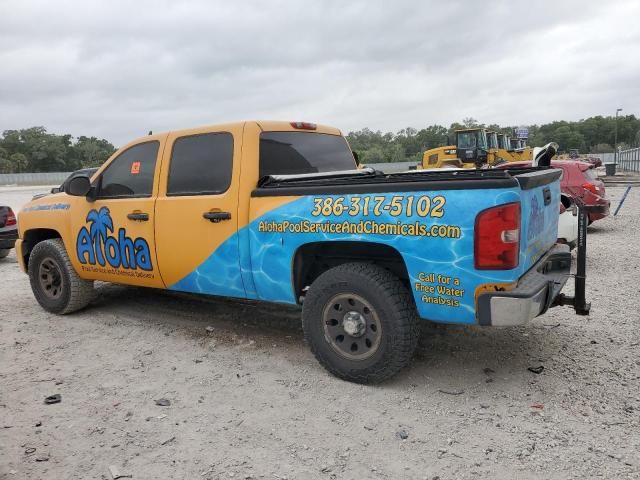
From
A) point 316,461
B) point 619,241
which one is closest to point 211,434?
point 316,461

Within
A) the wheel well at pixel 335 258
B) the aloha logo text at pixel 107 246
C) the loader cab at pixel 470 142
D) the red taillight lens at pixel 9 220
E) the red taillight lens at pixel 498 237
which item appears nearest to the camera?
the red taillight lens at pixel 498 237

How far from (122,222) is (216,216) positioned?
1285mm

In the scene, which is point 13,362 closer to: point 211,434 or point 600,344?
point 211,434

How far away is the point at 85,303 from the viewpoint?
5.78 metres

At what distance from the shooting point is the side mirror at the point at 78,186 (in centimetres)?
506

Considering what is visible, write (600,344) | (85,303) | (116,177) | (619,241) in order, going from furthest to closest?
(619,241)
(85,303)
(116,177)
(600,344)

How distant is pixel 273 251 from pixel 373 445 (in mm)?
1640

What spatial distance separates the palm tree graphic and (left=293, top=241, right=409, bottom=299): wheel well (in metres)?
2.19

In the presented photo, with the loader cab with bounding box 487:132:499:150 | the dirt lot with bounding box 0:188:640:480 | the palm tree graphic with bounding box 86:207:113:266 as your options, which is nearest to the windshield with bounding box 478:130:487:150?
the loader cab with bounding box 487:132:499:150

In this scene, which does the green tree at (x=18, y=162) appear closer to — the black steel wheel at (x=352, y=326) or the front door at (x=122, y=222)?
the front door at (x=122, y=222)

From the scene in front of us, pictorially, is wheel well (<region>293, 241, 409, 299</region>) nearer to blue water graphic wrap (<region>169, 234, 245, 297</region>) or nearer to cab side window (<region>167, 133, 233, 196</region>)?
blue water graphic wrap (<region>169, 234, 245, 297</region>)

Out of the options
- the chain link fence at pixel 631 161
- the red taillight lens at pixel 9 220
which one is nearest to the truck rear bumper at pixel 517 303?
the red taillight lens at pixel 9 220

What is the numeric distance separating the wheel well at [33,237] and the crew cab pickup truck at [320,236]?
1.18 ft

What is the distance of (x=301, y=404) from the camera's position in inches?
138
